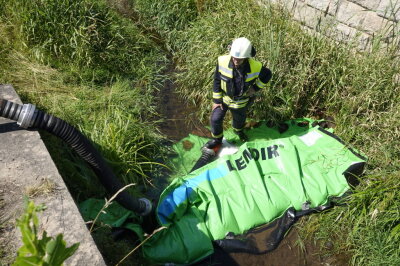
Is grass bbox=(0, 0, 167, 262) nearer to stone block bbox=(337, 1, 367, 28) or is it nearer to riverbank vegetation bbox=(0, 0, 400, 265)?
riverbank vegetation bbox=(0, 0, 400, 265)

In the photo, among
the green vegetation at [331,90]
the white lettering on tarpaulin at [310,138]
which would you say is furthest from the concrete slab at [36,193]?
the white lettering on tarpaulin at [310,138]

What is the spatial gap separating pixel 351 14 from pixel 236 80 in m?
2.32

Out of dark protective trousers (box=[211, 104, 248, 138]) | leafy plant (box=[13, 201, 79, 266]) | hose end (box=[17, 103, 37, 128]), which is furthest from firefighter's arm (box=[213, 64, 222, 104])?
leafy plant (box=[13, 201, 79, 266])

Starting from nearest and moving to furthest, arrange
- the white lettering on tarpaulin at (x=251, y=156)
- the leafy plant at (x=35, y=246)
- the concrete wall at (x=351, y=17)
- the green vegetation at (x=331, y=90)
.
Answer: the leafy plant at (x=35, y=246)
the green vegetation at (x=331, y=90)
the white lettering on tarpaulin at (x=251, y=156)
the concrete wall at (x=351, y=17)

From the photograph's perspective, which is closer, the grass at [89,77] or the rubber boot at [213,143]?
the grass at [89,77]

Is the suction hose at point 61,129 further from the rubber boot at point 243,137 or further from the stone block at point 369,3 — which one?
the stone block at point 369,3

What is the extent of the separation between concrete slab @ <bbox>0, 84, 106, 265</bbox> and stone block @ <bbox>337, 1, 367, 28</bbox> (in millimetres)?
4729

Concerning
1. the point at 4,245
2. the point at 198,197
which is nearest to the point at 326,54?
the point at 198,197

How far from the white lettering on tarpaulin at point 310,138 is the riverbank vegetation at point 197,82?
1.24ft

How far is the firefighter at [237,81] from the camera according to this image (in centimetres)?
450

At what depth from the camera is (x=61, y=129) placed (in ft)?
12.0

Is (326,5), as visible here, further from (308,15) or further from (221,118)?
(221,118)

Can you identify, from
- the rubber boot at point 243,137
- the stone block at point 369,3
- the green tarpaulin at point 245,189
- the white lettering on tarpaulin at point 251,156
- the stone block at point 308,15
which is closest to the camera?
the green tarpaulin at point 245,189

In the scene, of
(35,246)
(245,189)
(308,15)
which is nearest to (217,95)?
(245,189)
